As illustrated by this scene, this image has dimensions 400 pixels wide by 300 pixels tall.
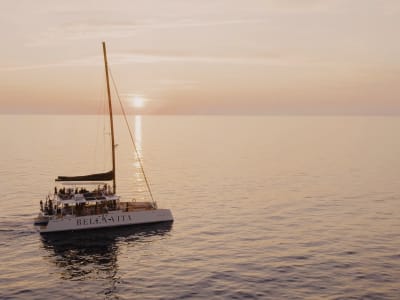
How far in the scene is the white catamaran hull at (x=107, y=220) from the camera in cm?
4416

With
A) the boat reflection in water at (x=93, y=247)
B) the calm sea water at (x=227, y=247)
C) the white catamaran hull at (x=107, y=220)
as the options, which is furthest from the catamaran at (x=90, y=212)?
Result: the calm sea water at (x=227, y=247)

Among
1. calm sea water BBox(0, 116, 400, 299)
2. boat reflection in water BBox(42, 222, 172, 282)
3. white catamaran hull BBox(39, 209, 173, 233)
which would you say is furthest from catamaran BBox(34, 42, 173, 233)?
calm sea water BBox(0, 116, 400, 299)

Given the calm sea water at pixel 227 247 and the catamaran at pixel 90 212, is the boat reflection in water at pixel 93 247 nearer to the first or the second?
the calm sea water at pixel 227 247

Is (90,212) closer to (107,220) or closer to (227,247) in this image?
(107,220)

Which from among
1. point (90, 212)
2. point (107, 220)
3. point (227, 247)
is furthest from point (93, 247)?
point (227, 247)

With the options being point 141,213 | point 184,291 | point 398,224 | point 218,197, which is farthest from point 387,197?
point 184,291

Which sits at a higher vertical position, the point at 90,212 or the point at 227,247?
the point at 90,212

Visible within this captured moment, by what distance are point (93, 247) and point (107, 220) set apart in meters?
6.01

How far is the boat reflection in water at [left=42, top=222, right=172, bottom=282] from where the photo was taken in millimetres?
34094

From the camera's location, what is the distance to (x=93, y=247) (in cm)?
4053

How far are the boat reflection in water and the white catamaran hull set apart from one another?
55 cm

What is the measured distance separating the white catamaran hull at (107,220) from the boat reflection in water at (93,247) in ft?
1.80

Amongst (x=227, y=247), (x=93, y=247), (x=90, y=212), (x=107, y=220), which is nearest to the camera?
(x=227, y=247)

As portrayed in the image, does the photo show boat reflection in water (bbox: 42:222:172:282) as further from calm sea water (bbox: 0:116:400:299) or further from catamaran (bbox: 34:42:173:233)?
catamaran (bbox: 34:42:173:233)
